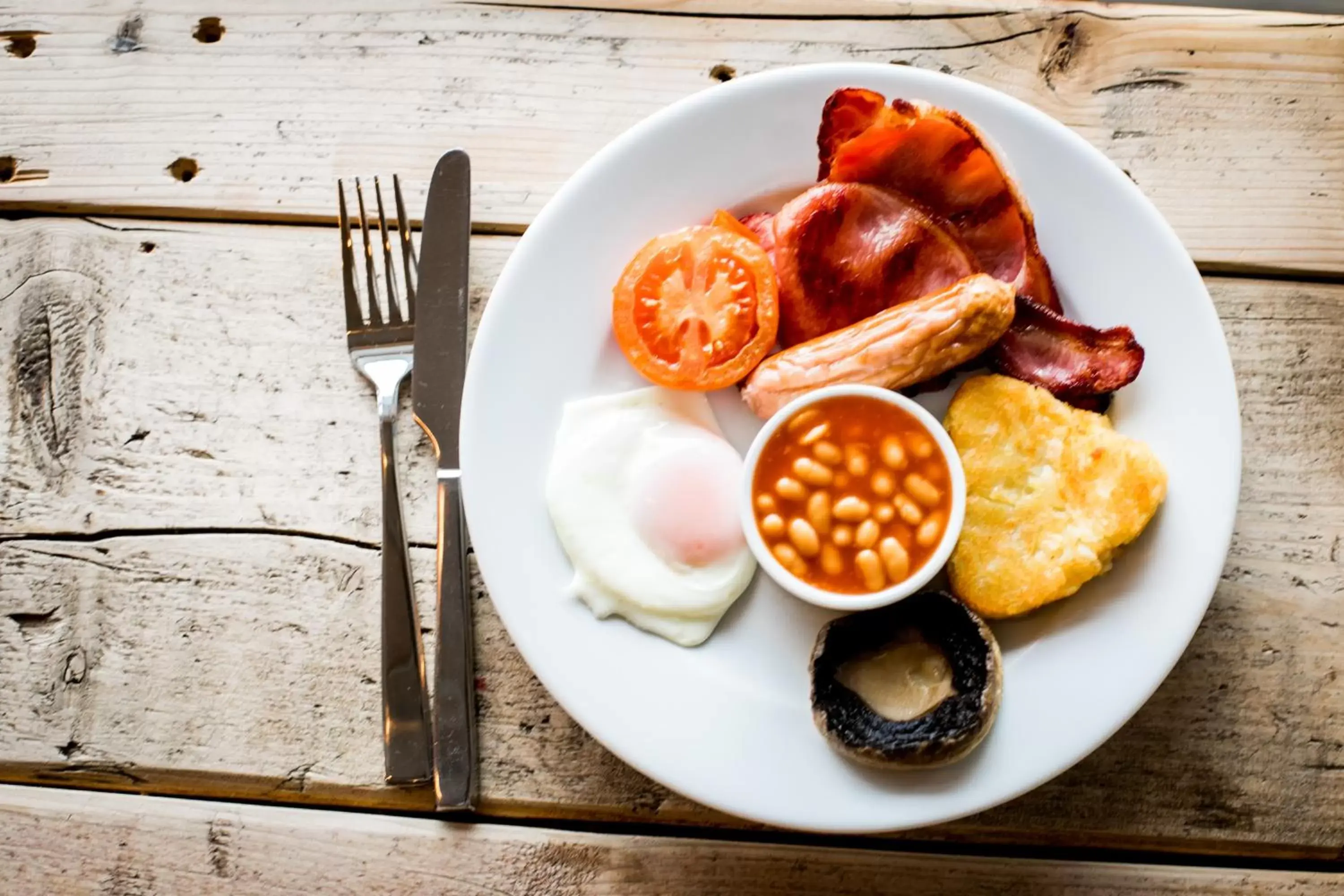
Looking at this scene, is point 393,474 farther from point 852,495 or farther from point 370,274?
point 852,495

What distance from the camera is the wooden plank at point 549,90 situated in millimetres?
2449

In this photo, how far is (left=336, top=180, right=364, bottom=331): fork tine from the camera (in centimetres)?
238

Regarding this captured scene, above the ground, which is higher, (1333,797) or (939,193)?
(939,193)

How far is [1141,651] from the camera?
2.02 m

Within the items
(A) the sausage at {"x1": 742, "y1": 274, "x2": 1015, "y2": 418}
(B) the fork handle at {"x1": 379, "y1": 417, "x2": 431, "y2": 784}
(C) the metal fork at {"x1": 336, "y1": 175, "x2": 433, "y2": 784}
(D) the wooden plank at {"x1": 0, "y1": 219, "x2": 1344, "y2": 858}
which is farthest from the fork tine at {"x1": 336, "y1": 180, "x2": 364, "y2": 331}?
(A) the sausage at {"x1": 742, "y1": 274, "x2": 1015, "y2": 418}

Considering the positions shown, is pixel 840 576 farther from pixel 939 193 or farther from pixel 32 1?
pixel 32 1

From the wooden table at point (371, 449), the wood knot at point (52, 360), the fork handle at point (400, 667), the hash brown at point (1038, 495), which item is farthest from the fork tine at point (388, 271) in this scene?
the hash brown at point (1038, 495)

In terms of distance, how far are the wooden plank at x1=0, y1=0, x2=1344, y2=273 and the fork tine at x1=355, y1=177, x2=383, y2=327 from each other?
0.18 m

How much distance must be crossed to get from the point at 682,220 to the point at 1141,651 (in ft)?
4.38

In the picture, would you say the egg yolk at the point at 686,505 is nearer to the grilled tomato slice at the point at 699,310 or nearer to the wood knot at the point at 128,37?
the grilled tomato slice at the point at 699,310

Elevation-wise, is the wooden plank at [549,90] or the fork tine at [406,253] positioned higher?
the wooden plank at [549,90]

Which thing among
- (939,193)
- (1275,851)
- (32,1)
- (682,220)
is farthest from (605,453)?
(32,1)

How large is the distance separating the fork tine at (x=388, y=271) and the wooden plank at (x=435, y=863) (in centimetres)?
119

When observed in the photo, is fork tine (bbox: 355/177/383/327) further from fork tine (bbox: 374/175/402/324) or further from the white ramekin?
the white ramekin
